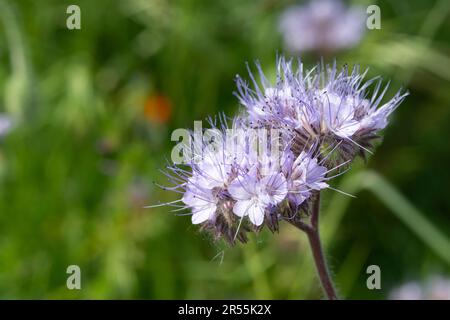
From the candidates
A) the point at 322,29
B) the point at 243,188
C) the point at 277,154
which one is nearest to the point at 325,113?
the point at 277,154

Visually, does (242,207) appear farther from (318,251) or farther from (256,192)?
(318,251)

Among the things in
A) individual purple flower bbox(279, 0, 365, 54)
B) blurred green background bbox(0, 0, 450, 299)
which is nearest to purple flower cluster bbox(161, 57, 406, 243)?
blurred green background bbox(0, 0, 450, 299)

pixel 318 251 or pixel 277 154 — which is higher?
pixel 277 154

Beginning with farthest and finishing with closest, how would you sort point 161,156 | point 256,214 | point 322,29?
1. point 322,29
2. point 161,156
3. point 256,214

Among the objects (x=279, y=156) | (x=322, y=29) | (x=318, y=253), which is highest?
(x=322, y=29)

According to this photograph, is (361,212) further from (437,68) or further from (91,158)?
(91,158)

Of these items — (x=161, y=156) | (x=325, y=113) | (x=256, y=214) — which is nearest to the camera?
(x=256, y=214)
